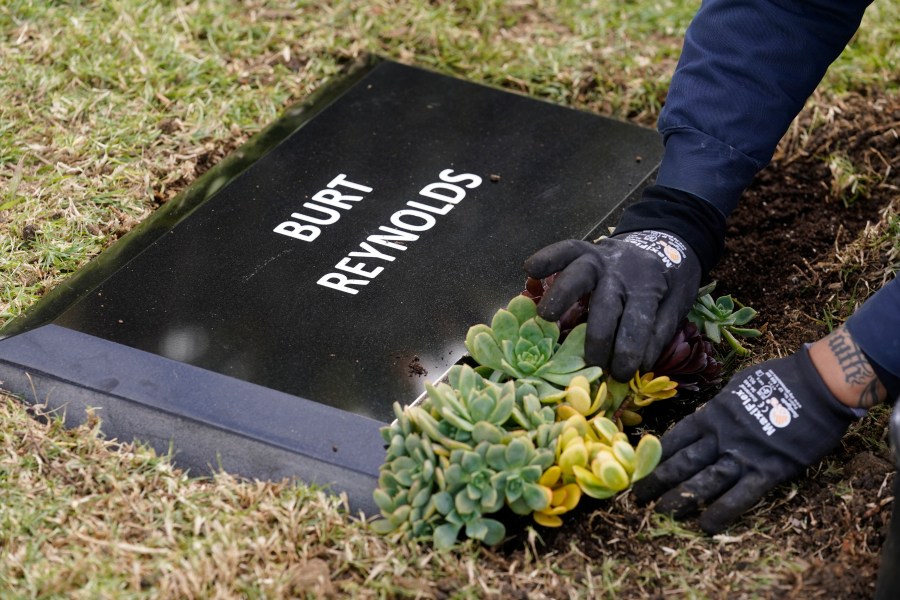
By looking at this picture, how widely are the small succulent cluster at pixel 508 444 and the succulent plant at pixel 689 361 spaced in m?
0.06

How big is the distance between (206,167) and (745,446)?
67.9 inches

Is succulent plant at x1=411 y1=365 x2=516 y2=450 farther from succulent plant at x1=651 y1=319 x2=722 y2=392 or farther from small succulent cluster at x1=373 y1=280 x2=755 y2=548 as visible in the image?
succulent plant at x1=651 y1=319 x2=722 y2=392

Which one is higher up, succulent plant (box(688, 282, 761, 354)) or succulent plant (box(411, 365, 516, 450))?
succulent plant (box(411, 365, 516, 450))

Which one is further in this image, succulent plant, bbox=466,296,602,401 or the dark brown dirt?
succulent plant, bbox=466,296,602,401

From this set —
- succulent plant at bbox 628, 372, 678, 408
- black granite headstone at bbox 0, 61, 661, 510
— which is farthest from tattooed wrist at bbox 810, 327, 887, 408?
black granite headstone at bbox 0, 61, 661, 510

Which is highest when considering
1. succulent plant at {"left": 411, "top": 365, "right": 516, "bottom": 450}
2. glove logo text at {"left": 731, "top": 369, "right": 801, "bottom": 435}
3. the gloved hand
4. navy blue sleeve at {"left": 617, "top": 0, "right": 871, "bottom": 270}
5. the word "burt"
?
navy blue sleeve at {"left": 617, "top": 0, "right": 871, "bottom": 270}

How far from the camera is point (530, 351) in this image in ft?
6.34

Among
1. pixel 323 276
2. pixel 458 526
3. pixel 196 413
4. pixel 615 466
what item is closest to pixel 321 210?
pixel 323 276

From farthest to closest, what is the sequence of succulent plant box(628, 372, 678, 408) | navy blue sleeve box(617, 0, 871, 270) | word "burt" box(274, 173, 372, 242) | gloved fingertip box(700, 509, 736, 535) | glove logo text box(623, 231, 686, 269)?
word "burt" box(274, 173, 372, 242) → navy blue sleeve box(617, 0, 871, 270) → glove logo text box(623, 231, 686, 269) → succulent plant box(628, 372, 678, 408) → gloved fingertip box(700, 509, 736, 535)

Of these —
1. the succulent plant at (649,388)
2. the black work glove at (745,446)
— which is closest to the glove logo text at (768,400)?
the black work glove at (745,446)

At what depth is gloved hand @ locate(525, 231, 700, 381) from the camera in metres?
1.91

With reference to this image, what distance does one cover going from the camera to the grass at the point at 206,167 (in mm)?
1763

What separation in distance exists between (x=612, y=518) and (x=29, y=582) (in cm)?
103

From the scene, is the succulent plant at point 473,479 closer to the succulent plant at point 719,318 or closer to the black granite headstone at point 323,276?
the black granite headstone at point 323,276
